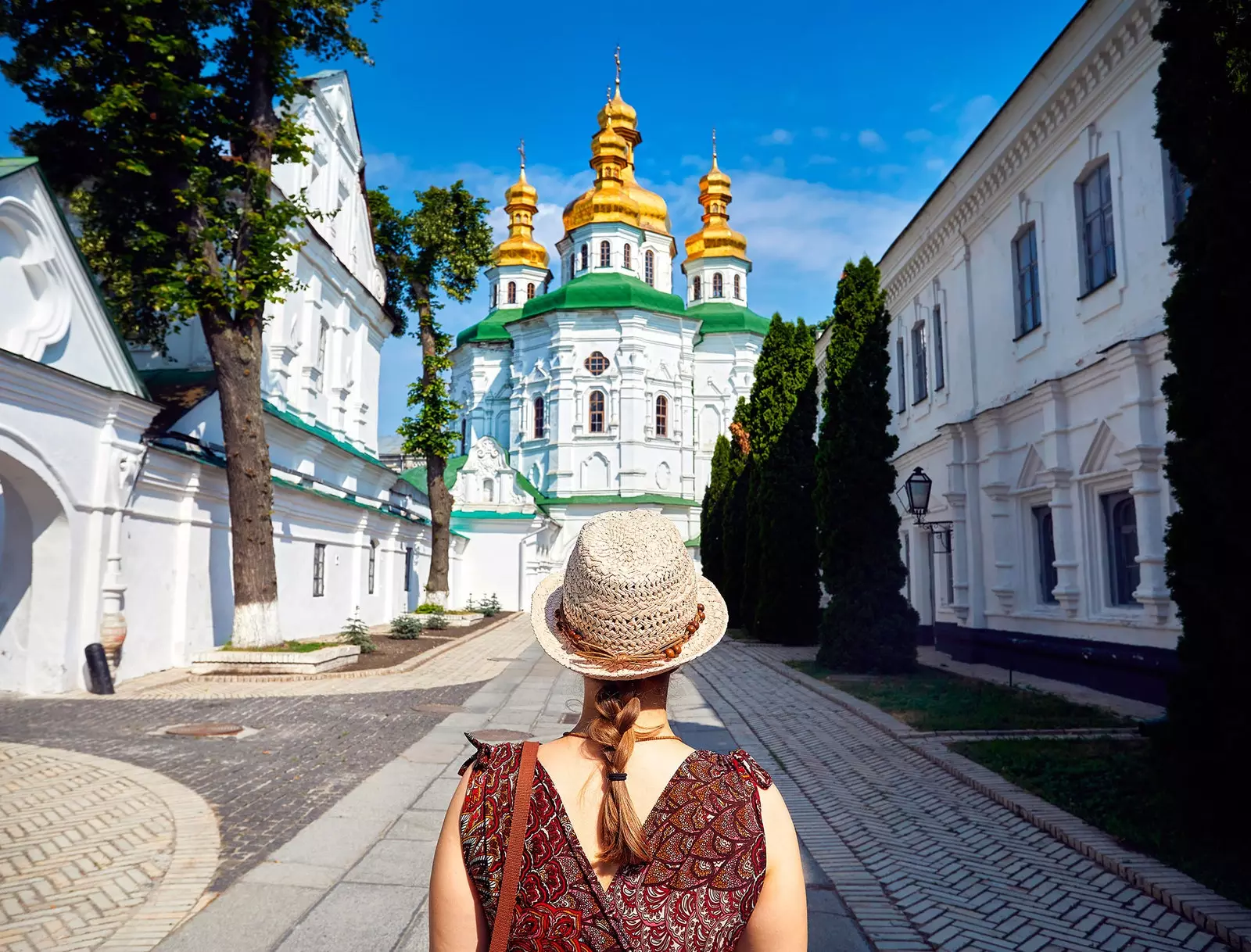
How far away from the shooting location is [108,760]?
24.9 ft

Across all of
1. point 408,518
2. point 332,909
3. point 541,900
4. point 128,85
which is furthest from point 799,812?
point 408,518

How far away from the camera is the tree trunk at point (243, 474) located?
1384 cm

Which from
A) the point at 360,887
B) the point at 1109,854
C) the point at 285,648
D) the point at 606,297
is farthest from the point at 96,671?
the point at 606,297

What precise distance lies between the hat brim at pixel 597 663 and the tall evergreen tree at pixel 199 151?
12936mm

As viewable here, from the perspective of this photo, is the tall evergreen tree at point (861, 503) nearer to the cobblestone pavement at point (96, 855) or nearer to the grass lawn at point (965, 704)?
the grass lawn at point (965, 704)

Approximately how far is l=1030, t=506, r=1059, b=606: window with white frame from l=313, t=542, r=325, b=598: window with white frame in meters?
14.7

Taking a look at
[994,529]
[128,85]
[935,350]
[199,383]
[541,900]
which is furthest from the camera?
[935,350]

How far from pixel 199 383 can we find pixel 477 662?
724cm

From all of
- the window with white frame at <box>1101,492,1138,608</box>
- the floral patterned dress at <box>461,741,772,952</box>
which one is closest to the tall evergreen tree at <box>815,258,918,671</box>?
the window with white frame at <box>1101,492,1138,608</box>

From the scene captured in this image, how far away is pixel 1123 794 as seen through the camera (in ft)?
20.3

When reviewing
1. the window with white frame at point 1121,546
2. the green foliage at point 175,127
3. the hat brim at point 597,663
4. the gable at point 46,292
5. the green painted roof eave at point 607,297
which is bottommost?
the hat brim at point 597,663

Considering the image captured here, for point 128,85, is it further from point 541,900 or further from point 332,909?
point 541,900

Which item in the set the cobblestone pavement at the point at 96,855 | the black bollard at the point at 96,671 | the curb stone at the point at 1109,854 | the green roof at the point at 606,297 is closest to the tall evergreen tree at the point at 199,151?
the black bollard at the point at 96,671

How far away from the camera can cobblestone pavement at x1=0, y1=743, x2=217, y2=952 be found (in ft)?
13.6
